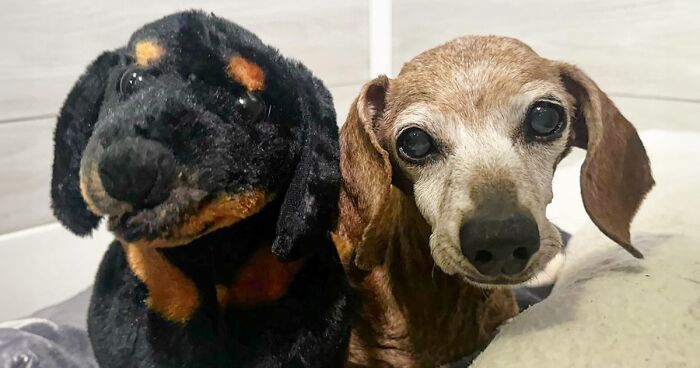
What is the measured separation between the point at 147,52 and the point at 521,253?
1.46 feet

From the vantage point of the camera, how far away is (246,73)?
0.73m

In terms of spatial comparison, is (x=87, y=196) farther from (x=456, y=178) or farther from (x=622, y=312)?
(x=622, y=312)

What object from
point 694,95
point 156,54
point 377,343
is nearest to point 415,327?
point 377,343

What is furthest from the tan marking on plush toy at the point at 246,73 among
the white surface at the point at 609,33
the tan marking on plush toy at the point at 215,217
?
the white surface at the point at 609,33

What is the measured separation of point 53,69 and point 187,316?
2.96 ft

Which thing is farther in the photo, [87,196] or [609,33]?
[609,33]

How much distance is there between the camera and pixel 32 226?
1.48 m

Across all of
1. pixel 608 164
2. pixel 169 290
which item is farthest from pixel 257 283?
pixel 608 164

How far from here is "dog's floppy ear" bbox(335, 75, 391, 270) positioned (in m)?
0.80

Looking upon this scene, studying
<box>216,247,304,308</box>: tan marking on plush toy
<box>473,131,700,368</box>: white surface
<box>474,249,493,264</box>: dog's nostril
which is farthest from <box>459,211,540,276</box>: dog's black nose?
<box>216,247,304,308</box>: tan marking on plush toy

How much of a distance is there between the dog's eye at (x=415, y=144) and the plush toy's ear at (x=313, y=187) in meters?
0.08

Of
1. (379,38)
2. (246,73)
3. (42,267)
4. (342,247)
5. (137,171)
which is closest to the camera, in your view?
(137,171)

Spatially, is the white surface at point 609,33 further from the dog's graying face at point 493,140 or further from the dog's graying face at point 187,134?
the dog's graying face at point 187,134

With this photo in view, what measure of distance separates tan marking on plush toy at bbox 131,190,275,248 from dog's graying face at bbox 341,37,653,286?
0.49 ft
